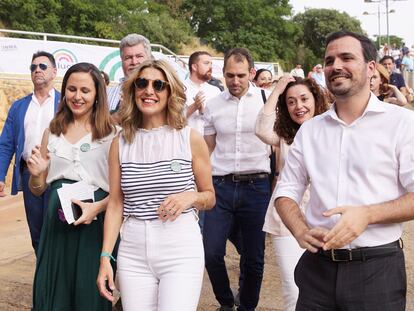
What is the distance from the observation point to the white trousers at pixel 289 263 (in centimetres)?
390

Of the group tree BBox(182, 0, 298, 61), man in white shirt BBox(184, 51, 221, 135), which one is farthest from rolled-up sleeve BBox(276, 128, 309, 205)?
tree BBox(182, 0, 298, 61)

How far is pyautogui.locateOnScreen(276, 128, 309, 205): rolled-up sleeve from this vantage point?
2830 mm

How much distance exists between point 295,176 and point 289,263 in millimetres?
1235

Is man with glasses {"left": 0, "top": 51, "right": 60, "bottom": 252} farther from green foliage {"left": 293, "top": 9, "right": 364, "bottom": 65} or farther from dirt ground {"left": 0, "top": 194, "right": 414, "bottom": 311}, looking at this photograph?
green foliage {"left": 293, "top": 9, "right": 364, "bottom": 65}

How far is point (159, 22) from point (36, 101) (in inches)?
1291

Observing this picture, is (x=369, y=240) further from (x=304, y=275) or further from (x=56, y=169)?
(x=56, y=169)

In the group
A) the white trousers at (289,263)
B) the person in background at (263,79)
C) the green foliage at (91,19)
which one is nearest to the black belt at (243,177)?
the white trousers at (289,263)

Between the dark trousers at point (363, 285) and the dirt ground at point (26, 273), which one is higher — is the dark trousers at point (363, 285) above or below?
above

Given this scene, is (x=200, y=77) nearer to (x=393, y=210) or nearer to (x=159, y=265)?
(x=159, y=265)

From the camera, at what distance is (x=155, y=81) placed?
3248 millimetres

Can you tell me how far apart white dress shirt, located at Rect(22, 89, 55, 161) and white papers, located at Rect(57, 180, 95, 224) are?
189 cm

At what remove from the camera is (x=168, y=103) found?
130 inches

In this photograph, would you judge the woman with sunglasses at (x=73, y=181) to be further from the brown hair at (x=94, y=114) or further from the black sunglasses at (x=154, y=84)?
the black sunglasses at (x=154, y=84)

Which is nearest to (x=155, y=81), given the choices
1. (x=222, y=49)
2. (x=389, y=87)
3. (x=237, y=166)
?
(x=237, y=166)
